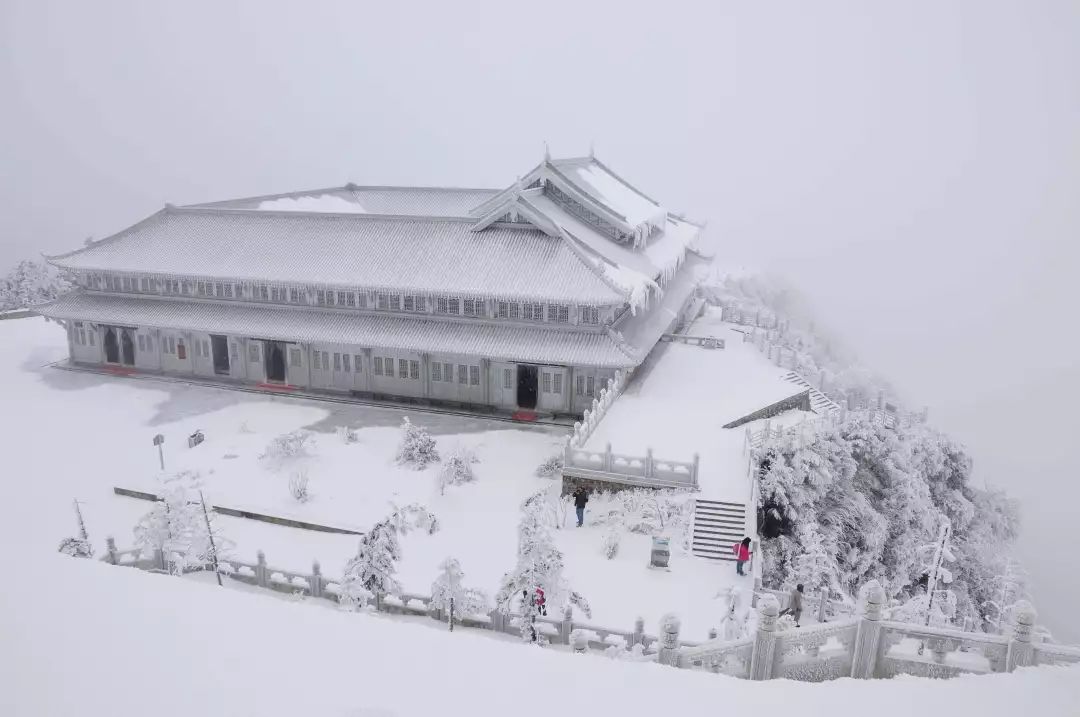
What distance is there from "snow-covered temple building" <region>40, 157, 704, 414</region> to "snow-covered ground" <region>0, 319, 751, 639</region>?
1.88 meters

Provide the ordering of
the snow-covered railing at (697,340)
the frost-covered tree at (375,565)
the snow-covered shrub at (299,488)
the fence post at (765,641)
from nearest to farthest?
the fence post at (765,641) → the frost-covered tree at (375,565) → the snow-covered shrub at (299,488) → the snow-covered railing at (697,340)

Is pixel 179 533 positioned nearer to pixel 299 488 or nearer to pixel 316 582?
pixel 316 582

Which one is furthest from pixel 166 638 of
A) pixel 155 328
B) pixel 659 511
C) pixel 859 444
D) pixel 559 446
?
pixel 155 328

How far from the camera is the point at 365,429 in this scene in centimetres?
3222

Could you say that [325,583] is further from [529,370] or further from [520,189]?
[520,189]

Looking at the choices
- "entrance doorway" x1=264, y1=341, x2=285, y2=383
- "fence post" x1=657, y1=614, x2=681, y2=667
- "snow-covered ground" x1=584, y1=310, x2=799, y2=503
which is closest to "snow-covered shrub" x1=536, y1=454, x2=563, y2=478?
"snow-covered ground" x1=584, y1=310, x2=799, y2=503

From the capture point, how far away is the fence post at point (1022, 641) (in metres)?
11.1

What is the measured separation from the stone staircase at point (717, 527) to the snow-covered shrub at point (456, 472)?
864 centimetres

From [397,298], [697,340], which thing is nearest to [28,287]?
[397,298]

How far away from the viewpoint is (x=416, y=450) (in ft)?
94.0

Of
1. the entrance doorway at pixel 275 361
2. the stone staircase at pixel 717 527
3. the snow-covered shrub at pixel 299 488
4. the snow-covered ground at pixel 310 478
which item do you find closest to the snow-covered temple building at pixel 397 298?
the entrance doorway at pixel 275 361

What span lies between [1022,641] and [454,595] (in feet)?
36.4

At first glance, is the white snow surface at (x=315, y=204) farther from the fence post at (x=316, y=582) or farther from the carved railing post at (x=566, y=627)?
the carved railing post at (x=566, y=627)

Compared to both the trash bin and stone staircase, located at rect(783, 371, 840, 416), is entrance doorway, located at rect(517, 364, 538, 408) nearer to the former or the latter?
stone staircase, located at rect(783, 371, 840, 416)
